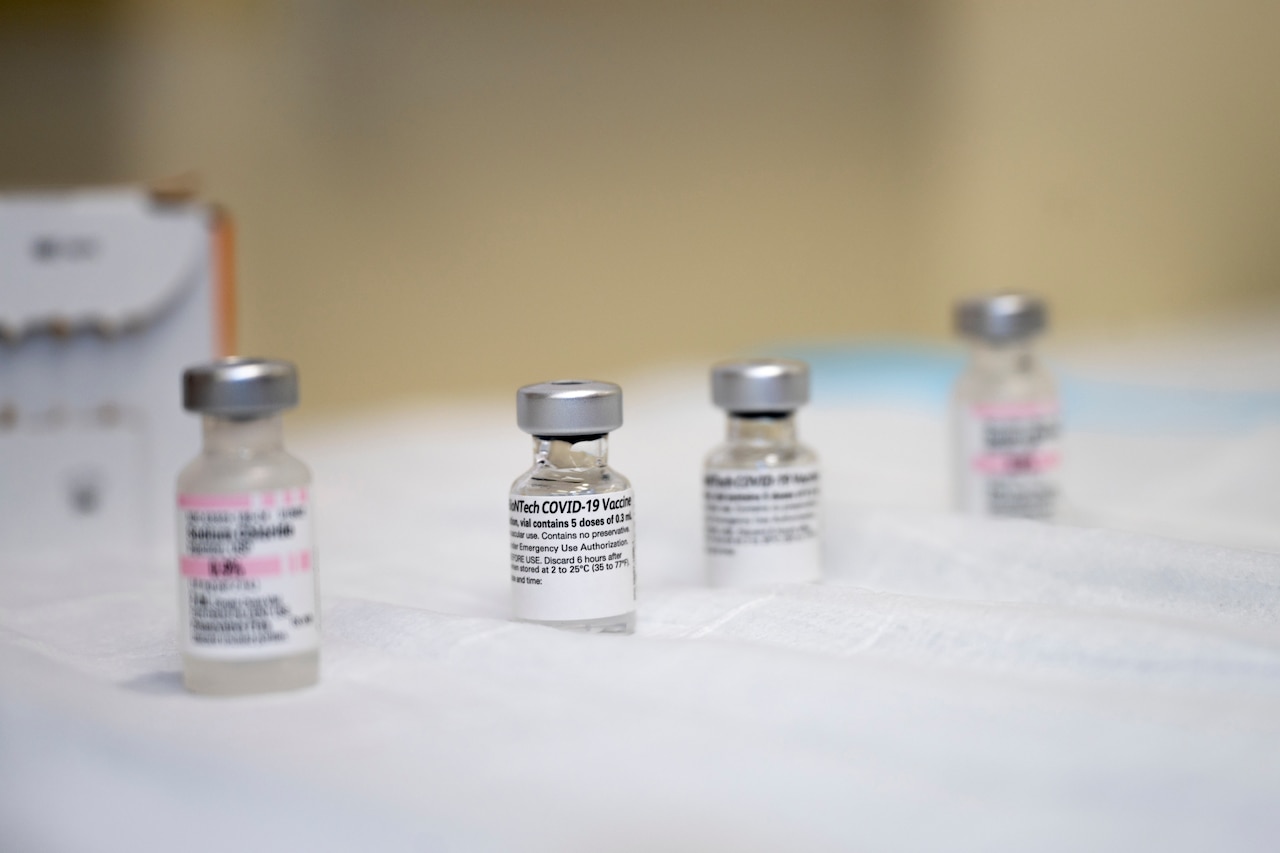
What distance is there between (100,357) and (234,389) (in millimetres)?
511

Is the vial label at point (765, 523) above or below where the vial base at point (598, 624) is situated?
above

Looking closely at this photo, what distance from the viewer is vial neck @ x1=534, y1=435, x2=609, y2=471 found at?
65 cm

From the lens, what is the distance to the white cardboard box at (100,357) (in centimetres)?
95

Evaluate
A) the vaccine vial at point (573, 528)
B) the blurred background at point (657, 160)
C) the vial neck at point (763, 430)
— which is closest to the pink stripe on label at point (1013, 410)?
the vial neck at point (763, 430)

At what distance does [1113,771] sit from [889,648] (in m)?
0.15

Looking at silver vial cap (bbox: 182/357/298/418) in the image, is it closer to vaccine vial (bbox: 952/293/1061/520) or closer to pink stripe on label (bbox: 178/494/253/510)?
pink stripe on label (bbox: 178/494/253/510)

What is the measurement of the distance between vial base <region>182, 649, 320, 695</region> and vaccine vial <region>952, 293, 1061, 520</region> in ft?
1.67

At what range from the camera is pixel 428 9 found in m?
2.12

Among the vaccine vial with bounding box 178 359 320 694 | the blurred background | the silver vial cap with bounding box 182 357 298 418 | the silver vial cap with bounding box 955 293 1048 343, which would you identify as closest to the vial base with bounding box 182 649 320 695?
the vaccine vial with bounding box 178 359 320 694

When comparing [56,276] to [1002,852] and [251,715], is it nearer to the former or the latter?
[251,715]

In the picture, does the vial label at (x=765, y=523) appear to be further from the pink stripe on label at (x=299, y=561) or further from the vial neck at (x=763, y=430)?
the pink stripe on label at (x=299, y=561)

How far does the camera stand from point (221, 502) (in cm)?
53

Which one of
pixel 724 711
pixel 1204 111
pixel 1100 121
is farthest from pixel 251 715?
pixel 1204 111

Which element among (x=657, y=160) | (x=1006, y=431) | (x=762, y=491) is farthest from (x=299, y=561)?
(x=657, y=160)
